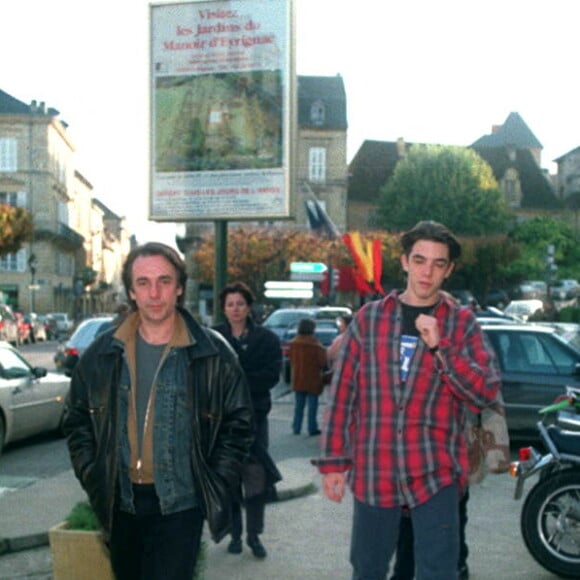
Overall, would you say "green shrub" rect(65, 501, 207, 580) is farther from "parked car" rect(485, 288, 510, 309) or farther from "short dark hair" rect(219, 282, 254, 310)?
"parked car" rect(485, 288, 510, 309)

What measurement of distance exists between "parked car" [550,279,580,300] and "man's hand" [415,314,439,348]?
150 ft

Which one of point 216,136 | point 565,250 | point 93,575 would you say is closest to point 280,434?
point 216,136

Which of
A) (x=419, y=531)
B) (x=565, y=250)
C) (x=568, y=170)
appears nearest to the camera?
(x=419, y=531)

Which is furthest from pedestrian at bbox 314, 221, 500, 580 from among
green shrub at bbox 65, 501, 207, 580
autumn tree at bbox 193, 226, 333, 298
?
autumn tree at bbox 193, 226, 333, 298

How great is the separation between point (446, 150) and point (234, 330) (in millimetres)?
61980

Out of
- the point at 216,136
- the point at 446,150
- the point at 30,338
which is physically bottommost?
the point at 30,338

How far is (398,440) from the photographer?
13.2ft

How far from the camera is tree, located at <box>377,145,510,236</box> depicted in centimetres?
6562

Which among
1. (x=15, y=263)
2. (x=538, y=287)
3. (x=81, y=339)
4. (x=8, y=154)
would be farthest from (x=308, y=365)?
(x=15, y=263)

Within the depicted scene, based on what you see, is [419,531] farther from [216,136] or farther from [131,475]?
[216,136]

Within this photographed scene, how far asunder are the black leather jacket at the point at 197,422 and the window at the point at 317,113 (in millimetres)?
68521

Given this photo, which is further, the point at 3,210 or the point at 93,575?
the point at 3,210

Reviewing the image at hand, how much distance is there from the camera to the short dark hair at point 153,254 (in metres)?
4.02

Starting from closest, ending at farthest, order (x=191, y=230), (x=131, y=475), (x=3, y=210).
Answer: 1. (x=131, y=475)
2. (x=3, y=210)
3. (x=191, y=230)
